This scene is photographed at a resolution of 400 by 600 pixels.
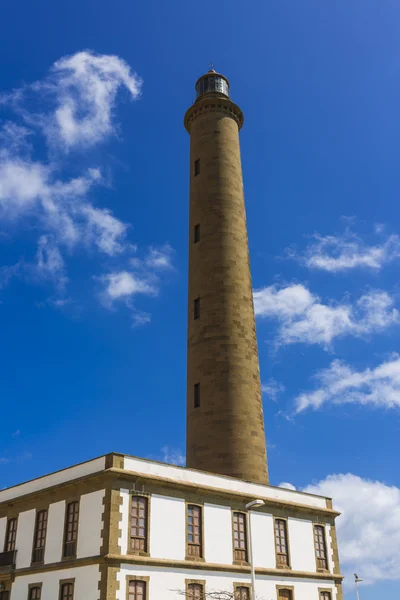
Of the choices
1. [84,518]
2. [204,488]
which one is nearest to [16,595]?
[84,518]

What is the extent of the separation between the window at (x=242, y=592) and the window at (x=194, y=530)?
95.6 inches

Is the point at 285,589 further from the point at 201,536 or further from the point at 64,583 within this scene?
the point at 64,583

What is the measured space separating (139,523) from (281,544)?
26.4ft

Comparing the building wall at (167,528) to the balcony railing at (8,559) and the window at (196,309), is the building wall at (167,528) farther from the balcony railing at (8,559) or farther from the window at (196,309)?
the window at (196,309)

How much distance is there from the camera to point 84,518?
23.7m

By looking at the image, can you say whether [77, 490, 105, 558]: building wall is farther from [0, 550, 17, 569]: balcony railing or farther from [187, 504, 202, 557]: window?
[0, 550, 17, 569]: balcony railing

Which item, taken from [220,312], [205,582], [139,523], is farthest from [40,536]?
[220,312]

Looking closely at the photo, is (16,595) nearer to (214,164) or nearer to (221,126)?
(214,164)

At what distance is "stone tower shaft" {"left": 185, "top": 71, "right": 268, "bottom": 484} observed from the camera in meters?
31.8

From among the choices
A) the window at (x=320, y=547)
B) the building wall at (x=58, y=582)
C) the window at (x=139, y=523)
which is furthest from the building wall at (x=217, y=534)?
the window at (x=320, y=547)

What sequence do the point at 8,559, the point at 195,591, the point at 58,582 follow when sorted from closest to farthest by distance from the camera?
1. the point at 58,582
2. the point at 195,591
3. the point at 8,559

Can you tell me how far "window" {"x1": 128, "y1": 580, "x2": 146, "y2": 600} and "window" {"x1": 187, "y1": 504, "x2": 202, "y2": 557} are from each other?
2549 mm

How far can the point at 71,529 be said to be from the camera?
24.3m

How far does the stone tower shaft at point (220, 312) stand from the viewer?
104ft
